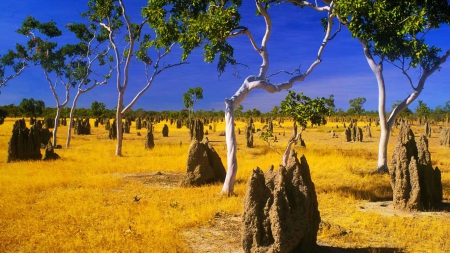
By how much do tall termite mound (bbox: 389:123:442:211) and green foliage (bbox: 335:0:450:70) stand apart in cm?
580

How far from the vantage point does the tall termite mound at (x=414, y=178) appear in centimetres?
1048

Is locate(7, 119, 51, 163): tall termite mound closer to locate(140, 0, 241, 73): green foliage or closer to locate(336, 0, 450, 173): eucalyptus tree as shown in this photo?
locate(140, 0, 241, 73): green foliage

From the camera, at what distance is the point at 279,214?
6586 mm

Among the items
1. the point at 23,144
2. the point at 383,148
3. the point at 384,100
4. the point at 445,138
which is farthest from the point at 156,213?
the point at 445,138

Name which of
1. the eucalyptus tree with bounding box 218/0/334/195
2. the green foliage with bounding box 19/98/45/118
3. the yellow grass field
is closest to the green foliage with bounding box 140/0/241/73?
the eucalyptus tree with bounding box 218/0/334/195

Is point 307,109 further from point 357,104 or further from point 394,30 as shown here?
point 357,104

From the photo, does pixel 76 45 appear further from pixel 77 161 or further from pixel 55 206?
pixel 55 206

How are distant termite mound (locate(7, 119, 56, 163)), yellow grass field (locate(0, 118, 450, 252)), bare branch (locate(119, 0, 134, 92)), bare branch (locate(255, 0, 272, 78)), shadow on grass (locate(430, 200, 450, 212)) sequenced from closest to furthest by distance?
yellow grass field (locate(0, 118, 450, 252)) → shadow on grass (locate(430, 200, 450, 212)) → bare branch (locate(255, 0, 272, 78)) → distant termite mound (locate(7, 119, 56, 163)) → bare branch (locate(119, 0, 134, 92))

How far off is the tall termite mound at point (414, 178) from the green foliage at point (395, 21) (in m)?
5.80

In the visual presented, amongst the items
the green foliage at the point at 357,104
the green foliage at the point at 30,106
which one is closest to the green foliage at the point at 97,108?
the green foliage at the point at 30,106

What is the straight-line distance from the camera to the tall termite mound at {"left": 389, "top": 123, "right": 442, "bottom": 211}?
10.5m

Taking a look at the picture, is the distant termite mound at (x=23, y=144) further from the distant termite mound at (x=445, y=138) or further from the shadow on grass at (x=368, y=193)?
the distant termite mound at (x=445, y=138)

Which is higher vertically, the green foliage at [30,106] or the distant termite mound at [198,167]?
the green foliage at [30,106]

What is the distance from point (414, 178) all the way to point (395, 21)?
808 centimetres
